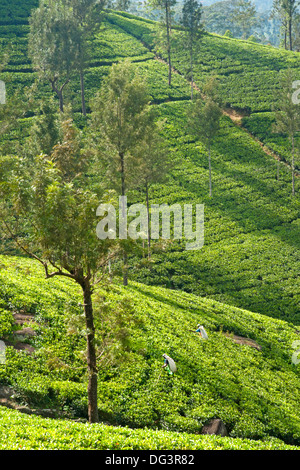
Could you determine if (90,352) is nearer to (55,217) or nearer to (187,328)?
(55,217)

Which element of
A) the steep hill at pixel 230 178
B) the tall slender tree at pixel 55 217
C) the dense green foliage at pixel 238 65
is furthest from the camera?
the dense green foliage at pixel 238 65

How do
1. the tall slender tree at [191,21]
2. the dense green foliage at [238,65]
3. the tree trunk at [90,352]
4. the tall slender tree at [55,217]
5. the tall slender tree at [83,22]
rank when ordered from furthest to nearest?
the tall slender tree at [191,21] → the dense green foliage at [238,65] → the tall slender tree at [83,22] → the tree trunk at [90,352] → the tall slender tree at [55,217]

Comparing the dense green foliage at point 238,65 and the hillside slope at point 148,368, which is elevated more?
the dense green foliage at point 238,65

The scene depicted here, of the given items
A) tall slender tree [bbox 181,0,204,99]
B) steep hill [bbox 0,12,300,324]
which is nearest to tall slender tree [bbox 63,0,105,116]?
steep hill [bbox 0,12,300,324]

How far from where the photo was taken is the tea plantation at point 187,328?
1420 centimetres

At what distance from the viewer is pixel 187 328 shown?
942 inches

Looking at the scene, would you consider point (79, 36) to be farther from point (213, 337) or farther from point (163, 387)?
point (163, 387)

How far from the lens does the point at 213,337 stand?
78.8 feet

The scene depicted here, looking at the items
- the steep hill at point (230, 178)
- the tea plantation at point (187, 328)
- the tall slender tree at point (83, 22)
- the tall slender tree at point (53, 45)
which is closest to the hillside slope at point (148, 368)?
the tea plantation at point (187, 328)

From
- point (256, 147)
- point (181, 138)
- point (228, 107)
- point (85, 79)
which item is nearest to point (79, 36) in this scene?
point (85, 79)

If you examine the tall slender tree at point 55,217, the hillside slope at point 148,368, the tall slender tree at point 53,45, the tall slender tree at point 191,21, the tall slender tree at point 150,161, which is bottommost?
the hillside slope at point 148,368

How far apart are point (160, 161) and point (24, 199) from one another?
2459 centimetres

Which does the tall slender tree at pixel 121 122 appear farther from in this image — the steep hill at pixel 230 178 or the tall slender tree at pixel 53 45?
the tall slender tree at pixel 53 45

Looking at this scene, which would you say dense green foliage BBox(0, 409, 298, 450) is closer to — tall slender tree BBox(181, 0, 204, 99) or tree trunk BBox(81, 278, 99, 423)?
tree trunk BBox(81, 278, 99, 423)
